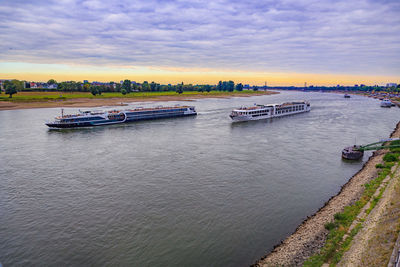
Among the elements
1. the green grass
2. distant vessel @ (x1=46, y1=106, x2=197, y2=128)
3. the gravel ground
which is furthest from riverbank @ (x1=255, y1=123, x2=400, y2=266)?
distant vessel @ (x1=46, y1=106, x2=197, y2=128)

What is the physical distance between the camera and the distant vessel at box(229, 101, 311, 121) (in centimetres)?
8586

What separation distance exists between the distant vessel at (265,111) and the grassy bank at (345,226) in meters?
56.2

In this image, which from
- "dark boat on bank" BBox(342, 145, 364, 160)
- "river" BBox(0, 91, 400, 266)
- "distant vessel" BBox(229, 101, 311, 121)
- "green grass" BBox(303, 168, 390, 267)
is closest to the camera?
"green grass" BBox(303, 168, 390, 267)

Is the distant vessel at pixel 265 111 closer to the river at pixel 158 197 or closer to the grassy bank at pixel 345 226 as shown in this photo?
the river at pixel 158 197

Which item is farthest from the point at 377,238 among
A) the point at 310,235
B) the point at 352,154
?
the point at 352,154

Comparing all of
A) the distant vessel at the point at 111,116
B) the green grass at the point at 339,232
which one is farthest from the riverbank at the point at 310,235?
the distant vessel at the point at 111,116

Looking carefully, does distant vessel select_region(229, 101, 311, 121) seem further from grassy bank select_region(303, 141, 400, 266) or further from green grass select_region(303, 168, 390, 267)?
green grass select_region(303, 168, 390, 267)

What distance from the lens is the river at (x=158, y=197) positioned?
792 inches

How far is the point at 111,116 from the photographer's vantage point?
3130 inches

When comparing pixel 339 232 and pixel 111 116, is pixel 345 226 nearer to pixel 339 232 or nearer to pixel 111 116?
pixel 339 232

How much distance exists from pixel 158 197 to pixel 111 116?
57.6 m

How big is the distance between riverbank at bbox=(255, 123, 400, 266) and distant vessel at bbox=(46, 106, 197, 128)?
63787mm

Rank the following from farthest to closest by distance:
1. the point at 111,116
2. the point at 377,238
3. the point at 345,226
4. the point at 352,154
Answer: the point at 111,116 < the point at 352,154 < the point at 345,226 < the point at 377,238

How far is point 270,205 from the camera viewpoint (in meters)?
26.6
